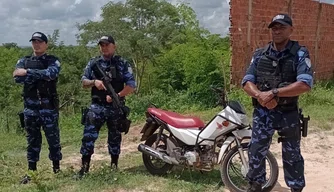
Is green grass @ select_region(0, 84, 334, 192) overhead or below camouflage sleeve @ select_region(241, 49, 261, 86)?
below

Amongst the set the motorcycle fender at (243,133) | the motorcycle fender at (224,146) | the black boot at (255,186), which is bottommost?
the black boot at (255,186)

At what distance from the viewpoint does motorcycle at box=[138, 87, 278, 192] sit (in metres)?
4.48

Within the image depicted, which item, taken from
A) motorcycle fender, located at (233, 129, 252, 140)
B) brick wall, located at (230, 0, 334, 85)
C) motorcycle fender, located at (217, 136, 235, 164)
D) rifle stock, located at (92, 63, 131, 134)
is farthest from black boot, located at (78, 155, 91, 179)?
brick wall, located at (230, 0, 334, 85)

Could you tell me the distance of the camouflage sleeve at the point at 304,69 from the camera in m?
3.64

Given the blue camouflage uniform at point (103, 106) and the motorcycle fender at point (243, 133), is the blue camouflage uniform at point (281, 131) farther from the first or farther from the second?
the blue camouflage uniform at point (103, 106)

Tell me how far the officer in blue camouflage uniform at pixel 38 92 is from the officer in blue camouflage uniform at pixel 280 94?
7.58 feet

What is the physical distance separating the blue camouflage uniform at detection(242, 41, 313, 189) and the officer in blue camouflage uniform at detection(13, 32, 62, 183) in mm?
2310

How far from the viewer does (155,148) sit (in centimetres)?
519

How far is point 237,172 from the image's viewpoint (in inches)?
183

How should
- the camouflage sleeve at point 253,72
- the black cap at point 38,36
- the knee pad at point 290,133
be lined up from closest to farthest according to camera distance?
the knee pad at point 290,133 < the camouflage sleeve at point 253,72 < the black cap at point 38,36

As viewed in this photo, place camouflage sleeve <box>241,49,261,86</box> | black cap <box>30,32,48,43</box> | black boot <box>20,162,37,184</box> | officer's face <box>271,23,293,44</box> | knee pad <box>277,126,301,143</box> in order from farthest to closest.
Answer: black boot <box>20,162,37,184</box>
black cap <box>30,32,48,43</box>
camouflage sleeve <box>241,49,261,86</box>
knee pad <box>277,126,301,143</box>
officer's face <box>271,23,293,44</box>

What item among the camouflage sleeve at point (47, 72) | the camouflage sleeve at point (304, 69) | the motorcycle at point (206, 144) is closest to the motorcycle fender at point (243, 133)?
the motorcycle at point (206, 144)

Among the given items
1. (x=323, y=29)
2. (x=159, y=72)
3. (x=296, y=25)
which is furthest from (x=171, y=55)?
(x=323, y=29)

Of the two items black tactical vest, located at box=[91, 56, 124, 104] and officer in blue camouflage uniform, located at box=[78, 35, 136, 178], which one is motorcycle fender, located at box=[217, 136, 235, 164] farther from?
black tactical vest, located at box=[91, 56, 124, 104]
